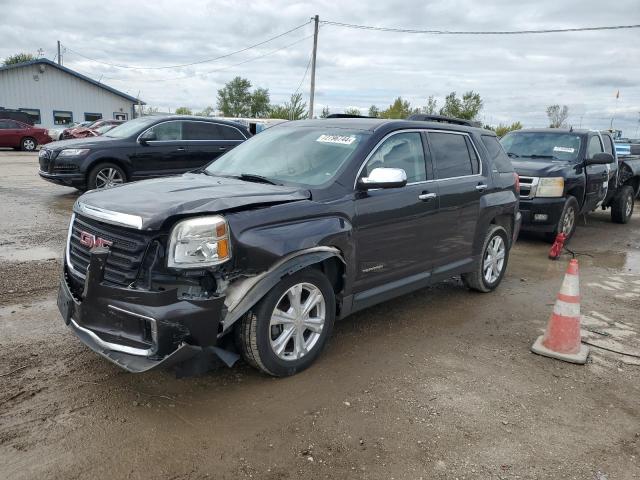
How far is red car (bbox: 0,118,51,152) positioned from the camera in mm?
25222

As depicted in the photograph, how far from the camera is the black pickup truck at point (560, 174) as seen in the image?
856 cm

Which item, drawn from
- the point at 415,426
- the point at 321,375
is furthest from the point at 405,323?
the point at 415,426

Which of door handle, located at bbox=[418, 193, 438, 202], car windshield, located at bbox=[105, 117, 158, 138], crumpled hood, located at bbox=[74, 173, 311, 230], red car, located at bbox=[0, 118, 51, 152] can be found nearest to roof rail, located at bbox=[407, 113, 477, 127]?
door handle, located at bbox=[418, 193, 438, 202]

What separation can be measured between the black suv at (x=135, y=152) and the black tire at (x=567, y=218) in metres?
6.56

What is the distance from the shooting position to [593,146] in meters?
9.80

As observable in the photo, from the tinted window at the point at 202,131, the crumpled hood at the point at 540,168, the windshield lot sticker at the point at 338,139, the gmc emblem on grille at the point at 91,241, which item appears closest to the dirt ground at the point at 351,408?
the gmc emblem on grille at the point at 91,241

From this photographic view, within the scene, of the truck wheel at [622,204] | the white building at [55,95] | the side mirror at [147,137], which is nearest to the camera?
the side mirror at [147,137]

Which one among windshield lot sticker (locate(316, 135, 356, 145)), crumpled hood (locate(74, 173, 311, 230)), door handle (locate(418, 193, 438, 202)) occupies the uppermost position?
windshield lot sticker (locate(316, 135, 356, 145))

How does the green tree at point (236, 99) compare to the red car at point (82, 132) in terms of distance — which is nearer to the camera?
the red car at point (82, 132)

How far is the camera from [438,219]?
4938 millimetres

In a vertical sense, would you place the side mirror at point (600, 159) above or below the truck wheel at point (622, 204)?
above

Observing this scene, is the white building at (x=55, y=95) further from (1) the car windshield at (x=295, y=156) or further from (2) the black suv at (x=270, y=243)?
(2) the black suv at (x=270, y=243)

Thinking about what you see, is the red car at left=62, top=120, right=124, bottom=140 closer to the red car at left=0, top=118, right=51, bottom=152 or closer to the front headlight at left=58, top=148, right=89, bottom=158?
the red car at left=0, top=118, right=51, bottom=152

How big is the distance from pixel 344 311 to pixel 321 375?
0.55m
